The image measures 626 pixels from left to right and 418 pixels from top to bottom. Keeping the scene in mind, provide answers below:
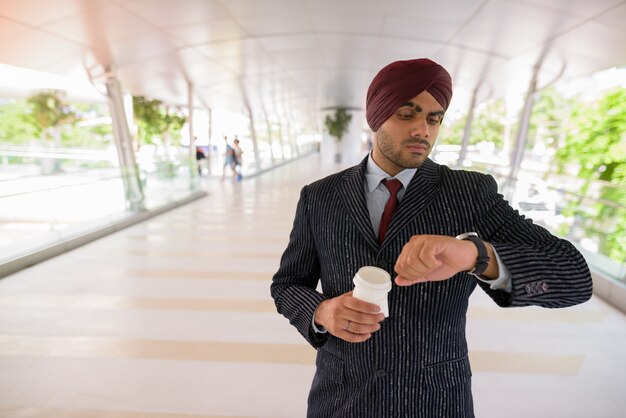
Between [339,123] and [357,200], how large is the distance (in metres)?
21.8

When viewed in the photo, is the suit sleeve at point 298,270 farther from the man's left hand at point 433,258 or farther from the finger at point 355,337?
the man's left hand at point 433,258

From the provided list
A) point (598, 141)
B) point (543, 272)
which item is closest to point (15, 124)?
point (543, 272)


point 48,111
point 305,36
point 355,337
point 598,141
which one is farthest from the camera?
point 48,111

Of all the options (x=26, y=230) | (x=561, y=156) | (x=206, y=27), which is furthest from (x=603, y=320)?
(x=561, y=156)

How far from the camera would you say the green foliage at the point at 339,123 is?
72.6ft

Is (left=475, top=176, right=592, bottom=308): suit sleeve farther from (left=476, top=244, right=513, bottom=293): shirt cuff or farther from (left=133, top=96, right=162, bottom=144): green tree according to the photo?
(left=133, top=96, right=162, bottom=144): green tree

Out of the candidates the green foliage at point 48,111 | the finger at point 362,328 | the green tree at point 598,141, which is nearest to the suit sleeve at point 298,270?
the finger at point 362,328

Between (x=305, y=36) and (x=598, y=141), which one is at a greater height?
(x=305, y=36)

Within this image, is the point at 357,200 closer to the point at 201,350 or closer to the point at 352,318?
the point at 352,318

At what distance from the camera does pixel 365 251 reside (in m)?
0.94

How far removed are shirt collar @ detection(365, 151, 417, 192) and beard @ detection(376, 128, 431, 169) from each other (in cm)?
3

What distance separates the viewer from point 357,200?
0.99 meters

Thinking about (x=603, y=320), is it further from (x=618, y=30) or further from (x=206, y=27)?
(x=206, y=27)

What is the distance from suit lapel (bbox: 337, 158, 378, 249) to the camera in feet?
3.10
